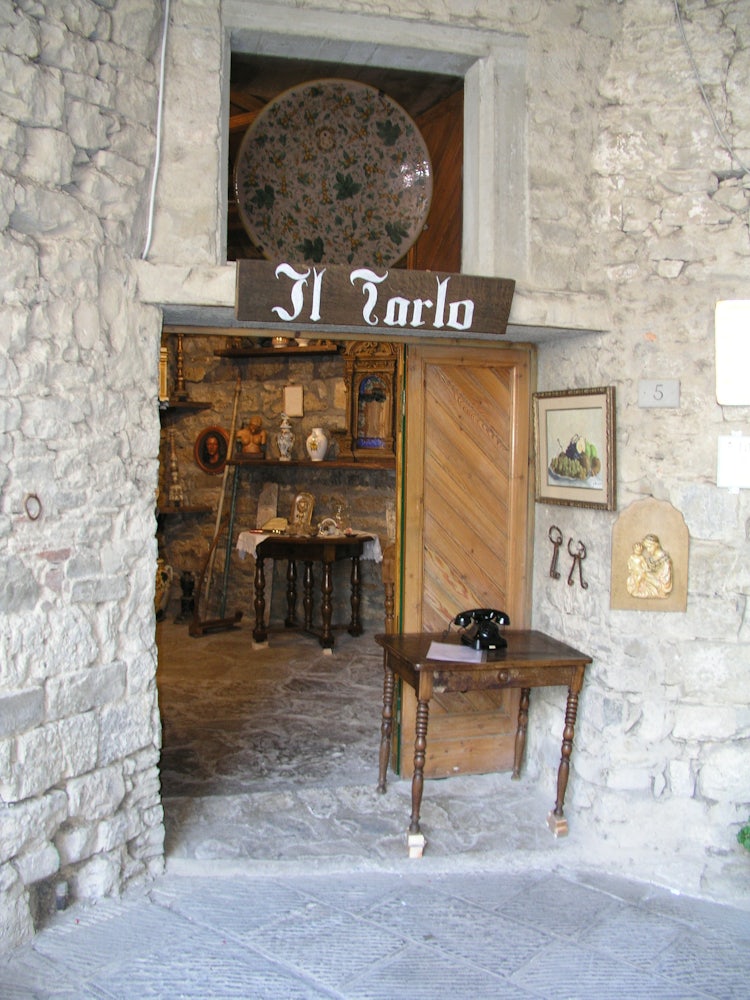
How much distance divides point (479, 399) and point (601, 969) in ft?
8.30

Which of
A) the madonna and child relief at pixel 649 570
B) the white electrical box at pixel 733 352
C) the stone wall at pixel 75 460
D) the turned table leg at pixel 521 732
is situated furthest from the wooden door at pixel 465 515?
the stone wall at pixel 75 460

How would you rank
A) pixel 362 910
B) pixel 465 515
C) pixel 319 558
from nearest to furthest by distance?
pixel 362 910 < pixel 465 515 < pixel 319 558

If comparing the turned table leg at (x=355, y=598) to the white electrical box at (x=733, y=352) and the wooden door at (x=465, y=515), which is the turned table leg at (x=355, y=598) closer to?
the wooden door at (x=465, y=515)

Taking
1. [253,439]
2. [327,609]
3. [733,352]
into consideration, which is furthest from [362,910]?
[253,439]

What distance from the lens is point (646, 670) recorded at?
368 cm

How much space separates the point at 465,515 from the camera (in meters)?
4.34

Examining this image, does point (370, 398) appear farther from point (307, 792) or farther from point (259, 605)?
point (307, 792)

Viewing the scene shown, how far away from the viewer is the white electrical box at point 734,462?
353cm

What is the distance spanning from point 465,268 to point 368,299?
0.57 meters

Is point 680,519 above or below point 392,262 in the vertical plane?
below

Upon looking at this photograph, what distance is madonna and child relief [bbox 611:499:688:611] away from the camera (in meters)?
3.62

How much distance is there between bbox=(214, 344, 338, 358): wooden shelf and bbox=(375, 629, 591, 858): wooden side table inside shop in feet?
12.7

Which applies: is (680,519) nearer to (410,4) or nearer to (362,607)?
(410,4)

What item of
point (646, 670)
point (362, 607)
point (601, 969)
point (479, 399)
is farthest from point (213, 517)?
point (601, 969)
